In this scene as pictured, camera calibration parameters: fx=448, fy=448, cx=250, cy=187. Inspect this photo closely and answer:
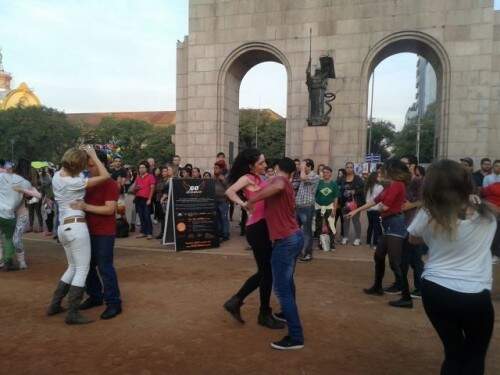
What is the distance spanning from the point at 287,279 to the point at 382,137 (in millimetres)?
77174

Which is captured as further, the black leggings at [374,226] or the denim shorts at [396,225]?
the black leggings at [374,226]

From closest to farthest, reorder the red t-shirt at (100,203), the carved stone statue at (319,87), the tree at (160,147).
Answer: the red t-shirt at (100,203) < the carved stone statue at (319,87) < the tree at (160,147)

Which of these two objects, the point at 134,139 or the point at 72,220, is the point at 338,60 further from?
the point at 134,139

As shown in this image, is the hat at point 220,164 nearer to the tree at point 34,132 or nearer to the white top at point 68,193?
the white top at point 68,193

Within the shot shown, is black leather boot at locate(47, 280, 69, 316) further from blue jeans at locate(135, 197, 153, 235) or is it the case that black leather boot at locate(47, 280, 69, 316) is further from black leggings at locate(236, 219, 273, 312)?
blue jeans at locate(135, 197, 153, 235)

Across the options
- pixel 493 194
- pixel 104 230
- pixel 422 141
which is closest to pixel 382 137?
pixel 422 141

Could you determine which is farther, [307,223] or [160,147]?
[160,147]

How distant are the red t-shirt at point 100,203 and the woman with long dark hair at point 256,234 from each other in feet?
4.39

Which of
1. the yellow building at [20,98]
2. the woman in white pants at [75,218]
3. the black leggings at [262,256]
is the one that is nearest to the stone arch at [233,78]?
the black leggings at [262,256]

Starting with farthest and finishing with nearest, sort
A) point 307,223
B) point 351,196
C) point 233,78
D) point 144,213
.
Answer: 1. point 233,78
2. point 144,213
3. point 351,196
4. point 307,223

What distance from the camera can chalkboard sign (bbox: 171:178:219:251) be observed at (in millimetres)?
9242

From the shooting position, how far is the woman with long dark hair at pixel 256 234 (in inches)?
180

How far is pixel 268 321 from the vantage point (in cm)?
477

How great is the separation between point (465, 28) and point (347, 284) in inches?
586
